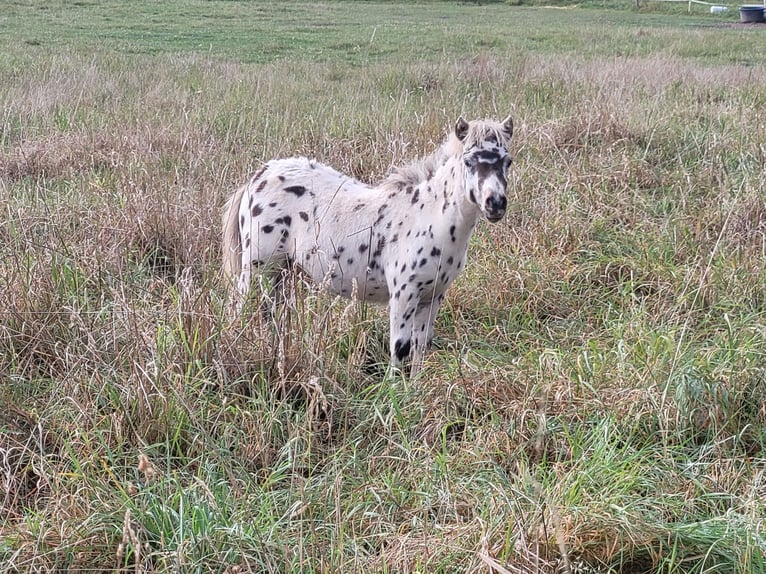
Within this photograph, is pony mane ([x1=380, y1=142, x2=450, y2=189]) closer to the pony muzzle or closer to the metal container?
the pony muzzle

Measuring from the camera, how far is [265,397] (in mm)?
3326

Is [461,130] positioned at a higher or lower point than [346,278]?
higher

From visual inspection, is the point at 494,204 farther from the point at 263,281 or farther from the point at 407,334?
the point at 263,281

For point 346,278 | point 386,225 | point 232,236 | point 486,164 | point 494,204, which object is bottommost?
point 346,278

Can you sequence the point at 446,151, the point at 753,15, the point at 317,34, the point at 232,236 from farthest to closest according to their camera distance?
the point at 753,15
the point at 317,34
the point at 232,236
the point at 446,151

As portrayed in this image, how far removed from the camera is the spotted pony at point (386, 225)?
3961mm

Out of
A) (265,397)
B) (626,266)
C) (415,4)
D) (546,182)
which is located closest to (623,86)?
(546,182)

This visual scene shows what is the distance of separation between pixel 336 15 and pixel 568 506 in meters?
26.9

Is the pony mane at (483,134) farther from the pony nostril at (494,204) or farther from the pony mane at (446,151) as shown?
the pony nostril at (494,204)

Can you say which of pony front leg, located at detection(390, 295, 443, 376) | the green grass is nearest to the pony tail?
pony front leg, located at detection(390, 295, 443, 376)

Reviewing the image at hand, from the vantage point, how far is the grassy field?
8.33 feet

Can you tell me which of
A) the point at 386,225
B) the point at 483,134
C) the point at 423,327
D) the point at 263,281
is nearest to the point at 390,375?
the point at 423,327

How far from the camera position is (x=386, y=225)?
14.2 ft

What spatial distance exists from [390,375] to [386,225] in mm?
1033
